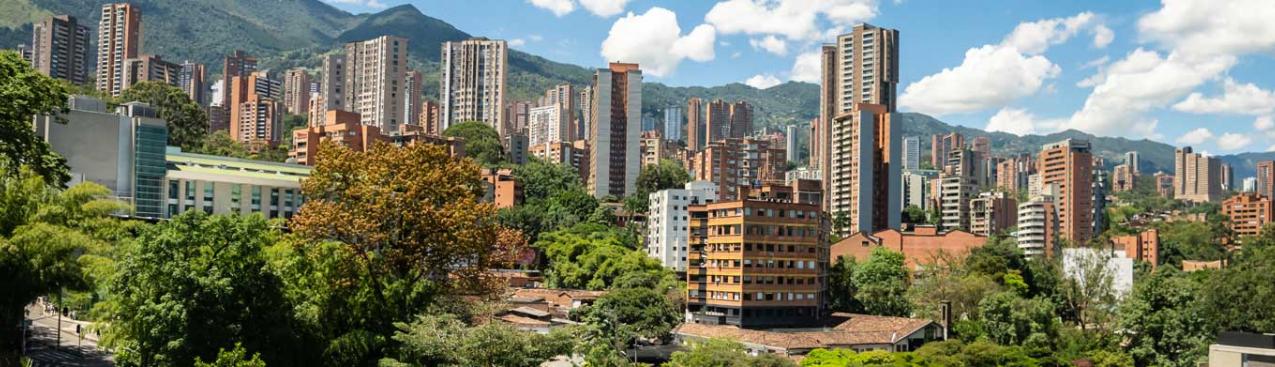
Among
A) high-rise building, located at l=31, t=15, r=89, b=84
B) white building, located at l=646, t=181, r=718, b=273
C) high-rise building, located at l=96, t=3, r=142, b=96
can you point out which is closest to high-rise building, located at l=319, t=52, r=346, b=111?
high-rise building, located at l=96, t=3, r=142, b=96

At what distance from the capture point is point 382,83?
417 ft

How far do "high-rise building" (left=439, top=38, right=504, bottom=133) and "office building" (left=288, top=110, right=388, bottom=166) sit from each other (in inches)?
1946

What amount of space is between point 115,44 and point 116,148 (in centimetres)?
9777

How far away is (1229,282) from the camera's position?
161ft

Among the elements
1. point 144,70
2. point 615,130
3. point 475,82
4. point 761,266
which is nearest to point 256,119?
point 144,70

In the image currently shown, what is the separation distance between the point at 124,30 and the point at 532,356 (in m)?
132

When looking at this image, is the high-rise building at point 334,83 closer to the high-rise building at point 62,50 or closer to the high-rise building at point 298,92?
the high-rise building at point 298,92

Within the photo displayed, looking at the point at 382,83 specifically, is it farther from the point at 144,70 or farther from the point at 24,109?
the point at 24,109

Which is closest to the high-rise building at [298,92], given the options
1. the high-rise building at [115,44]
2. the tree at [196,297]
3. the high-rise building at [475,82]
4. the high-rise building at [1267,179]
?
the high-rise building at [115,44]

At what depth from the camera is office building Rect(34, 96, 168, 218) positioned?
4878cm

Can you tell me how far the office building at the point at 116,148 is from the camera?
160ft

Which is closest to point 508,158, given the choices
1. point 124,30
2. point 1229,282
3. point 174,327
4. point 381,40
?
point 381,40

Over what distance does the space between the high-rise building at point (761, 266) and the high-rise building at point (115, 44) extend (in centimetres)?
10927

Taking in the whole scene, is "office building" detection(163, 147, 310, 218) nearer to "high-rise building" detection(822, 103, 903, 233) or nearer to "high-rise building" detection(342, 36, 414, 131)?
"high-rise building" detection(822, 103, 903, 233)
